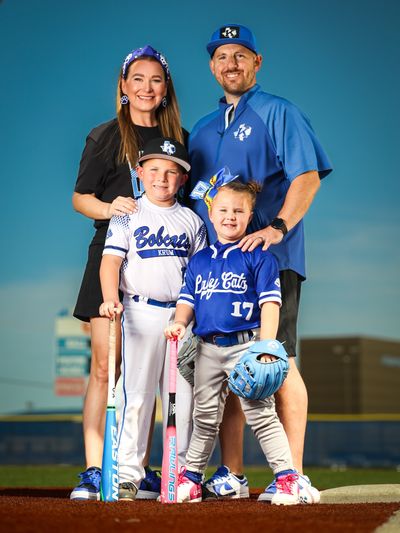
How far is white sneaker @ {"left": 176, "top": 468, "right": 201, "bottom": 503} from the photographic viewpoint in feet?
11.0

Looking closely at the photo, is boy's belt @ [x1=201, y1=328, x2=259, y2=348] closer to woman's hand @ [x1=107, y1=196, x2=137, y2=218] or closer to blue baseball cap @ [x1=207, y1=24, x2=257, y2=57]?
woman's hand @ [x1=107, y1=196, x2=137, y2=218]

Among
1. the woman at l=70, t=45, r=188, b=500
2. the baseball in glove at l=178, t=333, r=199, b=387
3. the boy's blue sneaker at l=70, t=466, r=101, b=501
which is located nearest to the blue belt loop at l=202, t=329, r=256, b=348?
the baseball in glove at l=178, t=333, r=199, b=387

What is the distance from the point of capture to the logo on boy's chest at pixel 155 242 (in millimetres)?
3686

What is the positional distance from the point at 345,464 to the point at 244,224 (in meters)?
9.34

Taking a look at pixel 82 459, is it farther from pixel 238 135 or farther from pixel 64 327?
pixel 238 135

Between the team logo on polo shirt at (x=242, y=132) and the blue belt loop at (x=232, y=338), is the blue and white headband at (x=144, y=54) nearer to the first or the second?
the team logo on polo shirt at (x=242, y=132)

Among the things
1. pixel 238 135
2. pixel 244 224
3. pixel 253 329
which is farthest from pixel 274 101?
pixel 253 329

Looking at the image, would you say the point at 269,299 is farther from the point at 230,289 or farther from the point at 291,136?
the point at 291,136

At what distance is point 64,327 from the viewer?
A: 19.5 meters

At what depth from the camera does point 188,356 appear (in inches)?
138

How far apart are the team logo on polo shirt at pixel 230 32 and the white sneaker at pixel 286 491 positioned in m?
1.98

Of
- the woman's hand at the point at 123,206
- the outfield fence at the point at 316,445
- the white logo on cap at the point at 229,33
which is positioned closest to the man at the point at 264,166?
the white logo on cap at the point at 229,33

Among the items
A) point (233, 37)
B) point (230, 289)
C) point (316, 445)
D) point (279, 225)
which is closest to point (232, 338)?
point (230, 289)

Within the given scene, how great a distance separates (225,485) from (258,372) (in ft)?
2.55
